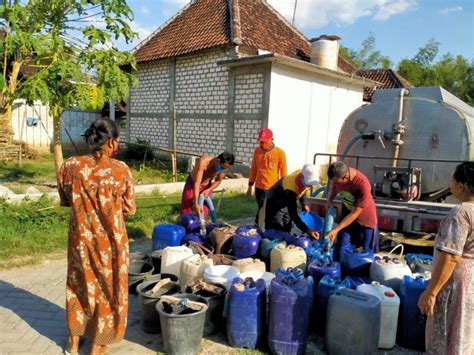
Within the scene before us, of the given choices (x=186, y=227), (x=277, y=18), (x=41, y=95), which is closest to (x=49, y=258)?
(x=186, y=227)

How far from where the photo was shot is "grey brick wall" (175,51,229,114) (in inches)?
520

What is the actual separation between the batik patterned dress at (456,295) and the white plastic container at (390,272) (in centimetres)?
111

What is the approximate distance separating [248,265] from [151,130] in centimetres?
1349

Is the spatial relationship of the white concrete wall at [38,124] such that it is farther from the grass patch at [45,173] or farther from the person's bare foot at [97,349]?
the person's bare foot at [97,349]

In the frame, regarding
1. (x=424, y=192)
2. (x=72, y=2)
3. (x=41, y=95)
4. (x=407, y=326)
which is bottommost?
(x=407, y=326)

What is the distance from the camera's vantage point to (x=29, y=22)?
26.2ft

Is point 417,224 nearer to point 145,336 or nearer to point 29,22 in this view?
point 145,336

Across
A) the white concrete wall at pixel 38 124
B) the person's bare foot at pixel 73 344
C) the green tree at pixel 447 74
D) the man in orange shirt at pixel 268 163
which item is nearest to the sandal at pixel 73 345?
the person's bare foot at pixel 73 344

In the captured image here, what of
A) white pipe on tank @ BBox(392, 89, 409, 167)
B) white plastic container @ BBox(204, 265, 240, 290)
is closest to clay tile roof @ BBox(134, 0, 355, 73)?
white pipe on tank @ BBox(392, 89, 409, 167)

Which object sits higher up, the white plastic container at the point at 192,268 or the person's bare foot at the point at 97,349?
the white plastic container at the point at 192,268

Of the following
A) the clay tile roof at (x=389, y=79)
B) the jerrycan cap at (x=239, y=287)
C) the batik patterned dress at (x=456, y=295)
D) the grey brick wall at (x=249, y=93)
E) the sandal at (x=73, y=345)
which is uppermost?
the clay tile roof at (x=389, y=79)

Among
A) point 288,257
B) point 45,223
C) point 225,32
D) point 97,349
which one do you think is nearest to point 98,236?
point 97,349

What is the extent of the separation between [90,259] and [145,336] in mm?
970

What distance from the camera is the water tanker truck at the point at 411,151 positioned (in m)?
5.21
